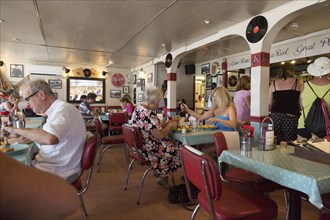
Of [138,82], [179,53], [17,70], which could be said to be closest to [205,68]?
[179,53]

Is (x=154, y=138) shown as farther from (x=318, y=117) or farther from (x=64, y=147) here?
(x=318, y=117)

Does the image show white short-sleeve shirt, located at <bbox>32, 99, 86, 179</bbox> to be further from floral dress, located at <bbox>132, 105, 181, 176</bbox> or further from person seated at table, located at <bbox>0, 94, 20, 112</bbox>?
person seated at table, located at <bbox>0, 94, 20, 112</bbox>

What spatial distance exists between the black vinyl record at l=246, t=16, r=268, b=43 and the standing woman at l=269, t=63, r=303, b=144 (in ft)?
3.87

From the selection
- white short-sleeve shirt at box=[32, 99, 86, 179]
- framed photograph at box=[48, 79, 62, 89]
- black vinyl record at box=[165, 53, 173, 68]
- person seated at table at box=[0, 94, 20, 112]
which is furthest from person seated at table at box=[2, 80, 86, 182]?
framed photograph at box=[48, 79, 62, 89]

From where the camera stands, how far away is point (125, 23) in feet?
14.0

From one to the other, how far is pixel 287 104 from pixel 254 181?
148 centimetres

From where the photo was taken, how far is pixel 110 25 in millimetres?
4383

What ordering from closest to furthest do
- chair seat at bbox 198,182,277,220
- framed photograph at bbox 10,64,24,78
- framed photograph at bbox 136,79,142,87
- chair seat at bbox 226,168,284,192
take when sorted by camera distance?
1. chair seat at bbox 198,182,277,220
2. chair seat at bbox 226,168,284,192
3. framed photograph at bbox 10,64,24,78
4. framed photograph at bbox 136,79,142,87

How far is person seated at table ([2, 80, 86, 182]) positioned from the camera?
1546 mm

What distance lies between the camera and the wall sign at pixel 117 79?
1006 centimetres

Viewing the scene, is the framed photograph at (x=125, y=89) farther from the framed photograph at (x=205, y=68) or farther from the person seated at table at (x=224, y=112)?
the person seated at table at (x=224, y=112)

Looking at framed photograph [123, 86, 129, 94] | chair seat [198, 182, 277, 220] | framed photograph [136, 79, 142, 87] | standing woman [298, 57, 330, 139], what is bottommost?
chair seat [198, 182, 277, 220]

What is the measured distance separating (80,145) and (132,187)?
1446mm

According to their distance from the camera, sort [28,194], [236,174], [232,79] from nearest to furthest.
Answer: [28,194] < [236,174] < [232,79]
